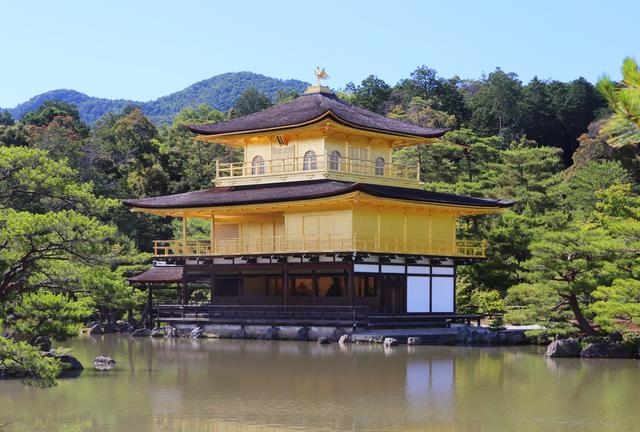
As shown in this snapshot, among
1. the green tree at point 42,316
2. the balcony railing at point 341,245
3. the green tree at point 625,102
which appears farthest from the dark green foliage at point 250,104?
the green tree at point 625,102

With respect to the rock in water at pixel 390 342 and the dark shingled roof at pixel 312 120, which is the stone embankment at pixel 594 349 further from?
the dark shingled roof at pixel 312 120

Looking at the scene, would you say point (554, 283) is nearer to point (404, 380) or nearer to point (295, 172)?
point (404, 380)

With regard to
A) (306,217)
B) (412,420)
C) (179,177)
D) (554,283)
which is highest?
(179,177)

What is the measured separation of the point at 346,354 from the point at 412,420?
41.5 feet

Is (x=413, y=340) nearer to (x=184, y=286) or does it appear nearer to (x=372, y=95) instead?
(x=184, y=286)

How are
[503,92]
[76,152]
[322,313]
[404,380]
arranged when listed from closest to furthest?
1. [404,380]
2. [322,313]
3. [76,152]
4. [503,92]

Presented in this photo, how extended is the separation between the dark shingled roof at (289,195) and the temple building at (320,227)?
7 centimetres

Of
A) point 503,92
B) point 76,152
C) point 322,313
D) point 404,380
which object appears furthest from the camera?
point 503,92

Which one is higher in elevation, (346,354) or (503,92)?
(503,92)

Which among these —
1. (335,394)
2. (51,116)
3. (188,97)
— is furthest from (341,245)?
(188,97)

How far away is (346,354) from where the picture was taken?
97.7ft

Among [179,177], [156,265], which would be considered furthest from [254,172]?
[179,177]

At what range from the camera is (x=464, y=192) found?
151ft

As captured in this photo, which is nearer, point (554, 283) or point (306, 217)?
point (554, 283)
